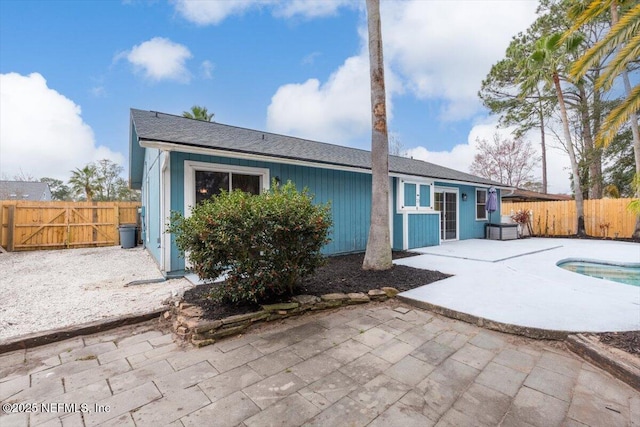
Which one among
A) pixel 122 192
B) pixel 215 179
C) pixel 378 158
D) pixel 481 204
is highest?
pixel 122 192

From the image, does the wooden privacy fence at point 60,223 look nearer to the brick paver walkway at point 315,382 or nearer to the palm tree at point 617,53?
the brick paver walkway at point 315,382

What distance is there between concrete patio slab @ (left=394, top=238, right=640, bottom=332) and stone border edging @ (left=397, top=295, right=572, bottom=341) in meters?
0.03

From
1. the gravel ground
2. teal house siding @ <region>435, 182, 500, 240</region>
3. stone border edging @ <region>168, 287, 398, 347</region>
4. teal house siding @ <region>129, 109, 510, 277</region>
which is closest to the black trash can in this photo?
teal house siding @ <region>129, 109, 510, 277</region>

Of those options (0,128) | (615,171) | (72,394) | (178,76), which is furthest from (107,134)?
(615,171)

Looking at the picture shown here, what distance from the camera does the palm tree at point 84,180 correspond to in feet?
63.7

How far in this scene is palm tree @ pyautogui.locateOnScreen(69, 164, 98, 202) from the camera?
63.7 ft

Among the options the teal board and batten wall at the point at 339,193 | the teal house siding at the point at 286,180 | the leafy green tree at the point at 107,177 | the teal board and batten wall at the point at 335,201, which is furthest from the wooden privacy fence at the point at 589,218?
the leafy green tree at the point at 107,177

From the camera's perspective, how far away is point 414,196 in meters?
8.56

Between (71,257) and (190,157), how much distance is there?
630cm

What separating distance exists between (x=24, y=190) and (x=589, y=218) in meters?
38.3

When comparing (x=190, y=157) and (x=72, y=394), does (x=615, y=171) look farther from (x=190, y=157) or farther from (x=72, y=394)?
(x=72, y=394)

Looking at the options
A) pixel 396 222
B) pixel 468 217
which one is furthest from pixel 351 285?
pixel 468 217

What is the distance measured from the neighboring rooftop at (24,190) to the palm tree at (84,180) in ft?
15.9

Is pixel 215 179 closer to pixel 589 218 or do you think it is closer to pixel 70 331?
pixel 70 331
